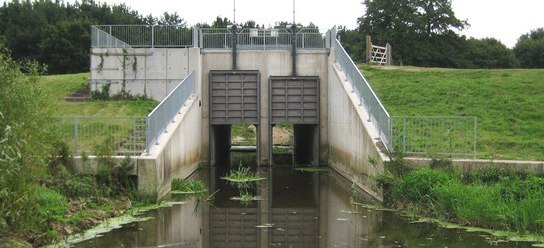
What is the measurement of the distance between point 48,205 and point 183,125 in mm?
10067

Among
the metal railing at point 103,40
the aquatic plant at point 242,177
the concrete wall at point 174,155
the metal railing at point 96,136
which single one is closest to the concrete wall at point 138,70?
the metal railing at point 103,40

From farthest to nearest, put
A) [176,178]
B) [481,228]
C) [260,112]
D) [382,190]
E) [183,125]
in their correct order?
[260,112] < [183,125] < [176,178] < [382,190] < [481,228]

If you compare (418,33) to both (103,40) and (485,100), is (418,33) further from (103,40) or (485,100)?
(103,40)

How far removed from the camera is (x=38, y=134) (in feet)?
36.4

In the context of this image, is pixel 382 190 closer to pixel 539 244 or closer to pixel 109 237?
pixel 539 244

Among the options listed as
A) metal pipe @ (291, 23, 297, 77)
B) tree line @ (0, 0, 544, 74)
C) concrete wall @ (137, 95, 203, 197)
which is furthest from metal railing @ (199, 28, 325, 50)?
tree line @ (0, 0, 544, 74)

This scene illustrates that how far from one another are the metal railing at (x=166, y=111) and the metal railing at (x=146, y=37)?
13.4ft

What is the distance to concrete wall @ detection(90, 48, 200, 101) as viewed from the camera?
95.4ft

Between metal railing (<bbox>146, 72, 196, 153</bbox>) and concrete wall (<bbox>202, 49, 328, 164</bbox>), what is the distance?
224 cm

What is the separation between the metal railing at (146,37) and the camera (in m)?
29.6

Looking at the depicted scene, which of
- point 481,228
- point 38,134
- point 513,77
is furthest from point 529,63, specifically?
point 38,134

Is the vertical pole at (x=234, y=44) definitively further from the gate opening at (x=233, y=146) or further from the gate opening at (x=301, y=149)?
the gate opening at (x=301, y=149)

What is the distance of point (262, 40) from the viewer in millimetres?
28891

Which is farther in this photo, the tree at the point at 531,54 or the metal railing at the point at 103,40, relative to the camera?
the tree at the point at 531,54
